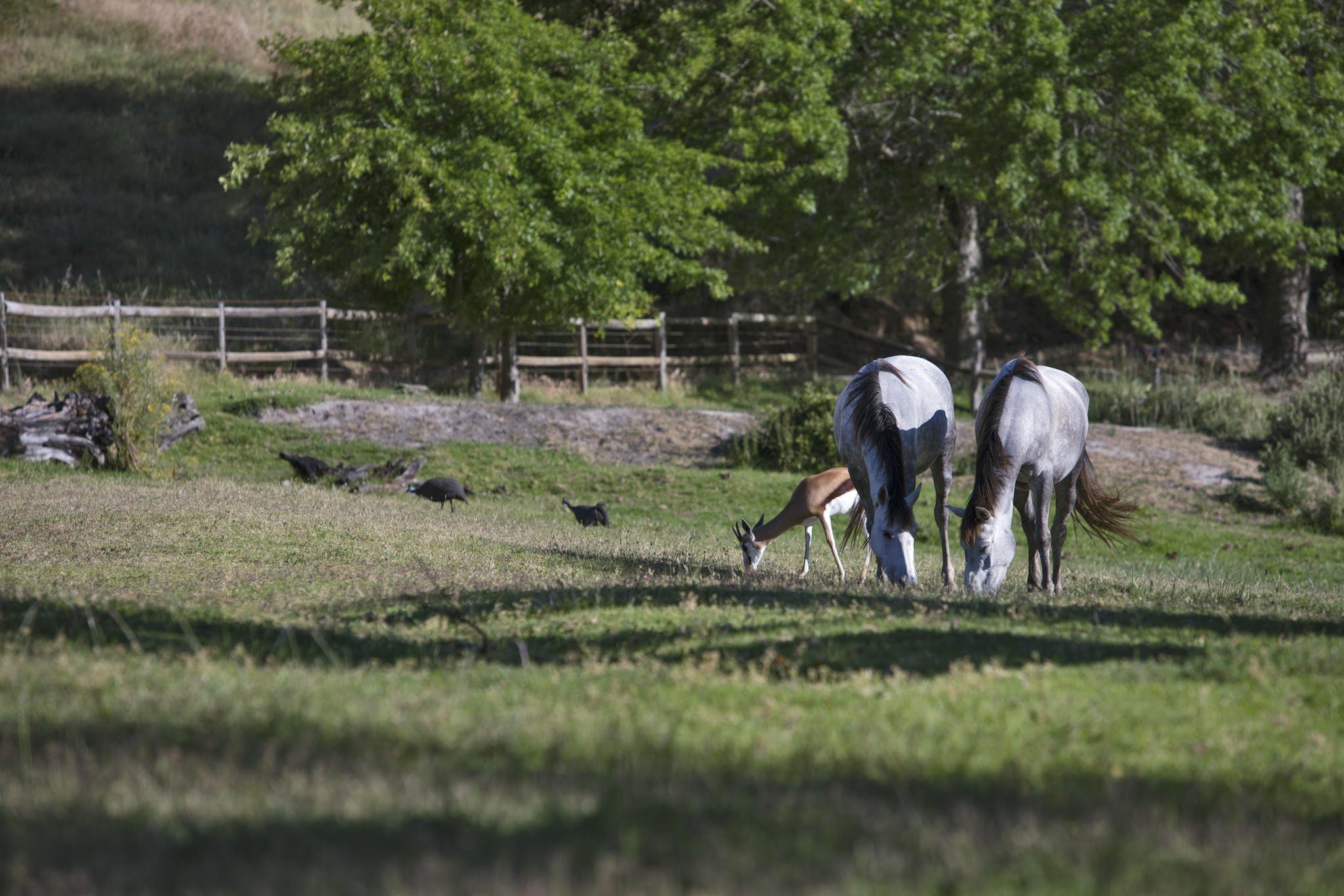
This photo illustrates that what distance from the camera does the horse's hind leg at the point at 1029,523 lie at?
388 inches

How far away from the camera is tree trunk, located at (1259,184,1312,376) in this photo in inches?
1115

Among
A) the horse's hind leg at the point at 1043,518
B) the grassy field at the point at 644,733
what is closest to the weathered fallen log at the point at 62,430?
the grassy field at the point at 644,733

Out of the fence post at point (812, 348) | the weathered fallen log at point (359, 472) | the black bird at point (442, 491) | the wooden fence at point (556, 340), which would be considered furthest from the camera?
the fence post at point (812, 348)

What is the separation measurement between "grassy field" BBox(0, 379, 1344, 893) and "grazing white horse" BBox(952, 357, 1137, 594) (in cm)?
69

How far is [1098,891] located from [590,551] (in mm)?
8175

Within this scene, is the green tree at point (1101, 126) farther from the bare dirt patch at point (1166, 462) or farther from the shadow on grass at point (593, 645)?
the shadow on grass at point (593, 645)

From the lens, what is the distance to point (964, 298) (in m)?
27.7

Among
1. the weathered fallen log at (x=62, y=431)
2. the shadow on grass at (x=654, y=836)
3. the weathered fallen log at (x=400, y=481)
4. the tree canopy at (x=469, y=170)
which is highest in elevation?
the tree canopy at (x=469, y=170)

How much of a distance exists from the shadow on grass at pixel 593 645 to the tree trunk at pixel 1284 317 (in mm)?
25677

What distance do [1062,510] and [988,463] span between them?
1805mm

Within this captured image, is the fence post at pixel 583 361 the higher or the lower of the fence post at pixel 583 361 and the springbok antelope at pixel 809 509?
the higher

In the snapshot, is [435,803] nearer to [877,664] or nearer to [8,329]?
[877,664]

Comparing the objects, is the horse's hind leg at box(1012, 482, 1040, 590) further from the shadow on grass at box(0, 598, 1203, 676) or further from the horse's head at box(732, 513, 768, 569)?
the shadow on grass at box(0, 598, 1203, 676)

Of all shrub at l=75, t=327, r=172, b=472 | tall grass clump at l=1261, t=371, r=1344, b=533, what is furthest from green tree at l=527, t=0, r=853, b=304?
shrub at l=75, t=327, r=172, b=472
